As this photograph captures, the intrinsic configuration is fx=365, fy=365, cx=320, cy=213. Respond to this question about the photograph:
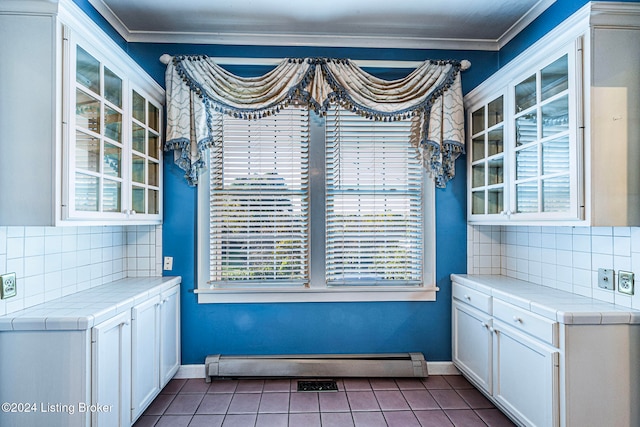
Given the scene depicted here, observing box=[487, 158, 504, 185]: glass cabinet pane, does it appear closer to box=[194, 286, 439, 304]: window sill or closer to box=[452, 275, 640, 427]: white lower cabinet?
box=[452, 275, 640, 427]: white lower cabinet

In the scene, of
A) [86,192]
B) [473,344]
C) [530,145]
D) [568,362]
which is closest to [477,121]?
[530,145]

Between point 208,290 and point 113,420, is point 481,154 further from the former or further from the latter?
point 113,420

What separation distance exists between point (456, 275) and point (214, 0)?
2621 mm

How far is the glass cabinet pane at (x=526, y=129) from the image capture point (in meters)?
2.10

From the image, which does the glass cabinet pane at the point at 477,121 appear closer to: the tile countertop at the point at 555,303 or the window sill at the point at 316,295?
the tile countertop at the point at 555,303

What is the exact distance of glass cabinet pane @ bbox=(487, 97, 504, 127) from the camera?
244cm

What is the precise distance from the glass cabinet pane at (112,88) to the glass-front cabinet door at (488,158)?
2395 millimetres

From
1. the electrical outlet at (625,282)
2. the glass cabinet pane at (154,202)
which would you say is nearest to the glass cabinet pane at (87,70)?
the glass cabinet pane at (154,202)

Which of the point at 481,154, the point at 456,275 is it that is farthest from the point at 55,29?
the point at 456,275

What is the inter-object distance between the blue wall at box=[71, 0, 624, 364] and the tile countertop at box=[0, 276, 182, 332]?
0.47m

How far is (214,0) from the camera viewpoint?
7.84ft

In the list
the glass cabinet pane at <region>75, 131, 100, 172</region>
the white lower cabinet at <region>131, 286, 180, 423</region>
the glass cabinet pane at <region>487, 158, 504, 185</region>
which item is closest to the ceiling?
the glass cabinet pane at <region>487, 158, 504, 185</region>

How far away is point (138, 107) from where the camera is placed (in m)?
2.39

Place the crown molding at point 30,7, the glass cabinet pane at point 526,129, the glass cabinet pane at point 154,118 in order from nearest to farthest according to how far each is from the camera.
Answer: the crown molding at point 30,7
the glass cabinet pane at point 526,129
the glass cabinet pane at point 154,118
